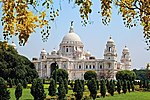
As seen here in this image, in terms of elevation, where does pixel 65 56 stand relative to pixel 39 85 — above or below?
above

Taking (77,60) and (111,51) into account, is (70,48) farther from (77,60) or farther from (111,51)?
(111,51)

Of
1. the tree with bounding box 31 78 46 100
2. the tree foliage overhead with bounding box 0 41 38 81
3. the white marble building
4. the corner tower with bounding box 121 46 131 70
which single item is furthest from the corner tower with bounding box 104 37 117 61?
the tree with bounding box 31 78 46 100

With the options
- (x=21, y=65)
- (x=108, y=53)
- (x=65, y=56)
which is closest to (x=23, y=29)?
(x=21, y=65)

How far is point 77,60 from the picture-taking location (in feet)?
317

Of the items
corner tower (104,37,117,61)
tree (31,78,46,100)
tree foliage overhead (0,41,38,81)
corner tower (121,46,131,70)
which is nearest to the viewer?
tree (31,78,46,100)

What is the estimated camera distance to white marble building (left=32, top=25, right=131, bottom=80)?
90469mm

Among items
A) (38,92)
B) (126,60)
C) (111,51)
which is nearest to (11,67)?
(38,92)

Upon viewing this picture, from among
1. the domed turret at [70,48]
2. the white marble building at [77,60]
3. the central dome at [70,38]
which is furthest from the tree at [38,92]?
the central dome at [70,38]

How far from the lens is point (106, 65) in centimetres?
9225

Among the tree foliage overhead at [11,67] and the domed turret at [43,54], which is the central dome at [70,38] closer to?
the domed turret at [43,54]

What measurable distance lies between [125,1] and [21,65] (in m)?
43.2

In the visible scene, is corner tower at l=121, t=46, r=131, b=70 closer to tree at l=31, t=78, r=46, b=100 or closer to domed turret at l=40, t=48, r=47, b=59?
domed turret at l=40, t=48, r=47, b=59

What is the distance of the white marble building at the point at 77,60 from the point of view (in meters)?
90.5

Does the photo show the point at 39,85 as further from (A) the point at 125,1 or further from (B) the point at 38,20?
(B) the point at 38,20
